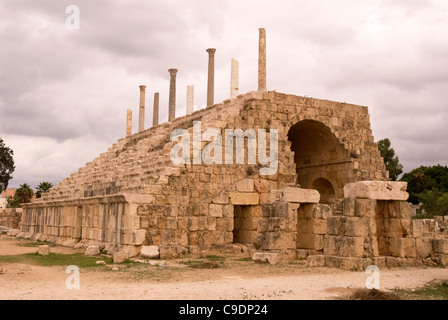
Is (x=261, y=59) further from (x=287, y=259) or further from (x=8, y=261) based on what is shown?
(x=8, y=261)

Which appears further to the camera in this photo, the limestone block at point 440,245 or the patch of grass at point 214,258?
the patch of grass at point 214,258

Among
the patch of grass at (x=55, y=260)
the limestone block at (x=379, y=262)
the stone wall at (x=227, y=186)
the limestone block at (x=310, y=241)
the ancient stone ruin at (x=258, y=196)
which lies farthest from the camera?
the stone wall at (x=227, y=186)

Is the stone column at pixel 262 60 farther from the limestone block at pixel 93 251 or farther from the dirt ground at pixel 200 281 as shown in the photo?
the dirt ground at pixel 200 281

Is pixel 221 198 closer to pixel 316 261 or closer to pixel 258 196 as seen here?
pixel 258 196

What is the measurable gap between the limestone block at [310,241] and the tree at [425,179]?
39.3 m

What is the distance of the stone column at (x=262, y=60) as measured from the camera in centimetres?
2056

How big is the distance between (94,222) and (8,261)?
14.6 ft

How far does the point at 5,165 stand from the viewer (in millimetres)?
48531

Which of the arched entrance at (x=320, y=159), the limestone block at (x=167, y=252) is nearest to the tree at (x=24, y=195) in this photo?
the arched entrance at (x=320, y=159)

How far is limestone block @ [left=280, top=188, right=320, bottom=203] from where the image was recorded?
13.7 meters

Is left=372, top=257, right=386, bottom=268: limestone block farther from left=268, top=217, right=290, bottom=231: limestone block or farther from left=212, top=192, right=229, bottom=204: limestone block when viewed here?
left=212, top=192, right=229, bottom=204: limestone block

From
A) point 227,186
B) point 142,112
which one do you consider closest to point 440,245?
point 227,186
